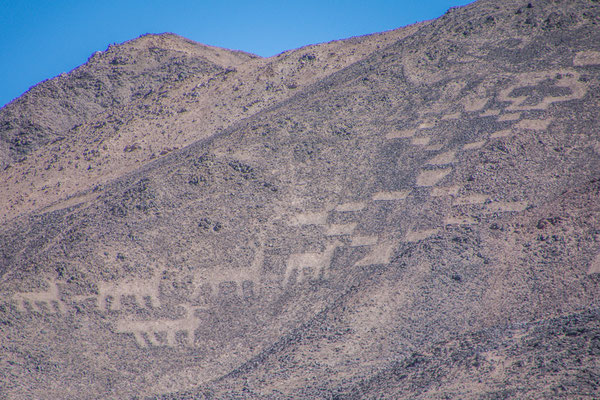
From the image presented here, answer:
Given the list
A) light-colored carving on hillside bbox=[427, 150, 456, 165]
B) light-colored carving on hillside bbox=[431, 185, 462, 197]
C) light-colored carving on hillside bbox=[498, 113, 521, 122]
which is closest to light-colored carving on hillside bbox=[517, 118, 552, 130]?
light-colored carving on hillside bbox=[498, 113, 521, 122]

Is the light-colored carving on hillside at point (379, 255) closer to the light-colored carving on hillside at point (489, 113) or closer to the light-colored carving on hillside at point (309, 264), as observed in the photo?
the light-colored carving on hillside at point (309, 264)

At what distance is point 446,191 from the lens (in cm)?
967

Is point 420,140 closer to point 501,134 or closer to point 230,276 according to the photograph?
point 501,134

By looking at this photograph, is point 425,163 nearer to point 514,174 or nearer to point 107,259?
point 514,174

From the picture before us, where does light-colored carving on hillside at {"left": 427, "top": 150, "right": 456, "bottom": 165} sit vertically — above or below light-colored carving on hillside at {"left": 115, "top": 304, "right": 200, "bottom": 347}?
above

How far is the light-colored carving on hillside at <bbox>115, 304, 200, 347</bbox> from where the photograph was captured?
27.6 ft

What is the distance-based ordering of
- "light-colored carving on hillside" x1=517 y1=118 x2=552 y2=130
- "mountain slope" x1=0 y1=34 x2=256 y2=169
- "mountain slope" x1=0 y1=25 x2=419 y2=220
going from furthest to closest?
"mountain slope" x1=0 y1=34 x2=256 y2=169
"mountain slope" x1=0 y1=25 x2=419 y2=220
"light-colored carving on hillside" x1=517 y1=118 x2=552 y2=130

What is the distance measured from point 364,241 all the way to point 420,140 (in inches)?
130

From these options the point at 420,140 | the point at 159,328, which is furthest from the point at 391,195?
the point at 159,328

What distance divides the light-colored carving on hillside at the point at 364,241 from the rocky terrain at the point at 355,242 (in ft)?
0.15

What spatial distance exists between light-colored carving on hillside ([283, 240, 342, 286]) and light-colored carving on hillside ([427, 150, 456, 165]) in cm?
285

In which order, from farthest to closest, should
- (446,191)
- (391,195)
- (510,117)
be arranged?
(510,117) → (391,195) → (446,191)

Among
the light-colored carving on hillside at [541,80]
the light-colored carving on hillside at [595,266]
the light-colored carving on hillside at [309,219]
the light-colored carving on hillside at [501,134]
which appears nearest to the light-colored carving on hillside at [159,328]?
the light-colored carving on hillside at [309,219]

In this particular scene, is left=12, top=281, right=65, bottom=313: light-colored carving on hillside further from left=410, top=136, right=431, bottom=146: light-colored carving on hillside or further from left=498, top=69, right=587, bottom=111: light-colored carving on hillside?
left=498, top=69, right=587, bottom=111: light-colored carving on hillside
